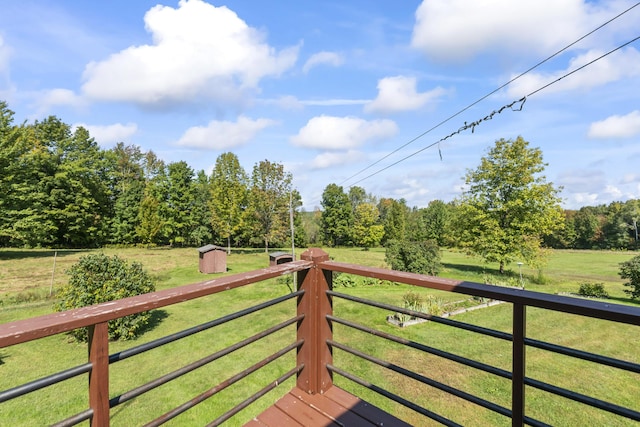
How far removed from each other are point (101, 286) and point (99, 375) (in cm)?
805

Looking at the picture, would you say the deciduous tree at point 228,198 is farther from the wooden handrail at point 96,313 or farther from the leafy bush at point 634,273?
the wooden handrail at point 96,313

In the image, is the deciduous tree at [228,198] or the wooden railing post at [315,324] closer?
the wooden railing post at [315,324]

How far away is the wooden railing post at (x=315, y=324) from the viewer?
2.28m

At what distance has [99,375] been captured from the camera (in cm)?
121

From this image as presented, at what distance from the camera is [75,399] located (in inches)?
216

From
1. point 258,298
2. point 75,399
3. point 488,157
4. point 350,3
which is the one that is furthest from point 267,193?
point 75,399

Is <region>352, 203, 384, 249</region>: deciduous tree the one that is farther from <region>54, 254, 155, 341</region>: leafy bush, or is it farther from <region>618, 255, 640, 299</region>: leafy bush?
<region>54, 254, 155, 341</region>: leafy bush

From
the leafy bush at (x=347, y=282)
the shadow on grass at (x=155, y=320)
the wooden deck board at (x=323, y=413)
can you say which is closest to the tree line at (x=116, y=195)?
the leafy bush at (x=347, y=282)

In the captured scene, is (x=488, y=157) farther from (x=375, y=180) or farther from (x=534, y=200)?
(x=375, y=180)

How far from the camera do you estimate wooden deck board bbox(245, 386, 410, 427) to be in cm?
203

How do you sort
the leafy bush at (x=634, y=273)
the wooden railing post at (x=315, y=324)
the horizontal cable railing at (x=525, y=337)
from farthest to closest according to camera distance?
the leafy bush at (x=634, y=273)
the wooden railing post at (x=315, y=324)
the horizontal cable railing at (x=525, y=337)

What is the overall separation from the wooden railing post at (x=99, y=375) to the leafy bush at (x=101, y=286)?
7521mm

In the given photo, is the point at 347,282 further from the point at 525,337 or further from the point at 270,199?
the point at 525,337

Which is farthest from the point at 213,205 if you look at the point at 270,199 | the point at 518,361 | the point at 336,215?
the point at 518,361
